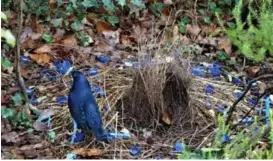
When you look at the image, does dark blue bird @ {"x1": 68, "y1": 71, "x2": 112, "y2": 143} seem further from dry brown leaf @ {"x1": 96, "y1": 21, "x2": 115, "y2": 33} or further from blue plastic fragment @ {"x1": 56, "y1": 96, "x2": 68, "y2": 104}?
dry brown leaf @ {"x1": 96, "y1": 21, "x2": 115, "y2": 33}

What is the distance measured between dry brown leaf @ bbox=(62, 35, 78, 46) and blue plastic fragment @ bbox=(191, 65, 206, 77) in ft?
2.39

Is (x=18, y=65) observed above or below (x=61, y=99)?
above

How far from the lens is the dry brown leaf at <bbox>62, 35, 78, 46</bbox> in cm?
396

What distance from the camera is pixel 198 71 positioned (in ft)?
12.5

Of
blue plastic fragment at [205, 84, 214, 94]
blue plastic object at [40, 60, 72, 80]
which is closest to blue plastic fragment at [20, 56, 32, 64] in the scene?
blue plastic object at [40, 60, 72, 80]


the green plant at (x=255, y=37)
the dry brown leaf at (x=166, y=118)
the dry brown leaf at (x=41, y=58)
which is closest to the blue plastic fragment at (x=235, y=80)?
the green plant at (x=255, y=37)

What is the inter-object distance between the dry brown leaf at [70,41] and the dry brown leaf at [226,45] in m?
0.90

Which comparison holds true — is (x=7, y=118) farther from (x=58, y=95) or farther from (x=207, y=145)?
(x=207, y=145)

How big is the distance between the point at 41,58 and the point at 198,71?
35.0 inches

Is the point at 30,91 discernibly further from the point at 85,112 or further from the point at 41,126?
the point at 85,112

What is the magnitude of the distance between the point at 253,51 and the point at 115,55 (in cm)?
80

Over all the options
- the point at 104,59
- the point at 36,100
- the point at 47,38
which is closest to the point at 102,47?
the point at 104,59

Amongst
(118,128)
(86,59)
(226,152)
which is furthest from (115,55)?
(226,152)

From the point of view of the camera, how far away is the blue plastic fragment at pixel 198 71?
377 cm
